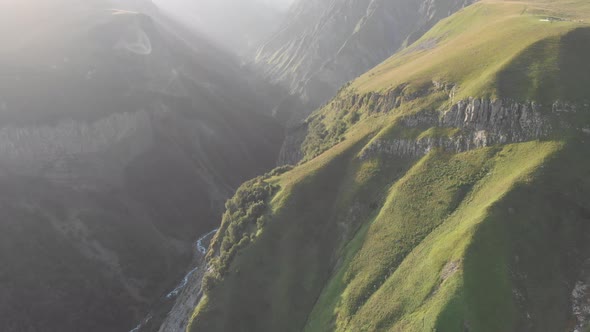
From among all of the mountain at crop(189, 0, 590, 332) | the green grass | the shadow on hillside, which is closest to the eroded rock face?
the mountain at crop(189, 0, 590, 332)

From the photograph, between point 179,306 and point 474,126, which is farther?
point 179,306

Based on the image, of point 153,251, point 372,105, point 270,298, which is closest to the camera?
point 270,298

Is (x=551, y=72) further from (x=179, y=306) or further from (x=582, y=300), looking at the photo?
(x=179, y=306)

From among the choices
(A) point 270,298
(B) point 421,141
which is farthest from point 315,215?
(B) point 421,141

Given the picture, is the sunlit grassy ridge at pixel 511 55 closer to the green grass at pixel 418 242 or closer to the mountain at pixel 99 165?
the green grass at pixel 418 242

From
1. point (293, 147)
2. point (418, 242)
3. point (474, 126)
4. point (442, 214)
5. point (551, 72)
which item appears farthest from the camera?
point (293, 147)

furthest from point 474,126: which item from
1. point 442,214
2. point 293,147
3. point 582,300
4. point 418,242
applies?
point 293,147

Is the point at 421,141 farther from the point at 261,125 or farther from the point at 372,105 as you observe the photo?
the point at 261,125
